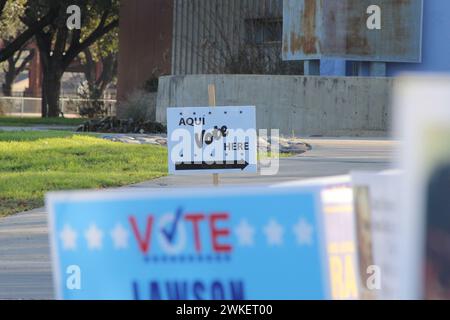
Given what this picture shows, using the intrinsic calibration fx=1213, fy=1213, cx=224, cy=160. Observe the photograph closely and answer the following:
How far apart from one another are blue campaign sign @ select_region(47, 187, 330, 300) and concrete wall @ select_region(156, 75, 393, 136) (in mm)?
25924

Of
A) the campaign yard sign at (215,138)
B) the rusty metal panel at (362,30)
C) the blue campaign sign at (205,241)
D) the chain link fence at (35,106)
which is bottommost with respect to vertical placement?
the chain link fence at (35,106)

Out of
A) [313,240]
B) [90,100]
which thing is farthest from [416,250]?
[90,100]

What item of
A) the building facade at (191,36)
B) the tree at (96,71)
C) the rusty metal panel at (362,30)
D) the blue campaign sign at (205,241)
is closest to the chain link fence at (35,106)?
the tree at (96,71)

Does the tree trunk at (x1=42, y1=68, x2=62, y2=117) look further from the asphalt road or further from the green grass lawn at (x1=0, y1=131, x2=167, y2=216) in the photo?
the asphalt road

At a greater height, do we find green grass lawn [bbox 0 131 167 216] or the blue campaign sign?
the blue campaign sign

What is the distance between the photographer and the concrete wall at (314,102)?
1153 inches

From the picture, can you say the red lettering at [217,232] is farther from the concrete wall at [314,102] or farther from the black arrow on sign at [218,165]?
the concrete wall at [314,102]

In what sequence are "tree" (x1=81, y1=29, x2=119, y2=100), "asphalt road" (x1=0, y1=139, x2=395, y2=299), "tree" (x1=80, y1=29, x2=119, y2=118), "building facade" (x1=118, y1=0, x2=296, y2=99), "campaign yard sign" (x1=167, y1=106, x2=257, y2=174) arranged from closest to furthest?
"asphalt road" (x1=0, y1=139, x2=395, y2=299)
"campaign yard sign" (x1=167, y1=106, x2=257, y2=174)
"building facade" (x1=118, y1=0, x2=296, y2=99)
"tree" (x1=80, y1=29, x2=119, y2=118)
"tree" (x1=81, y1=29, x2=119, y2=100)

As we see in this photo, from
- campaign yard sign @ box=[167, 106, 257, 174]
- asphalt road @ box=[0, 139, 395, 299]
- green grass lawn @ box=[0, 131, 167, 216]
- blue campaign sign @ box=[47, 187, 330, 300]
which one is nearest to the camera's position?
blue campaign sign @ box=[47, 187, 330, 300]

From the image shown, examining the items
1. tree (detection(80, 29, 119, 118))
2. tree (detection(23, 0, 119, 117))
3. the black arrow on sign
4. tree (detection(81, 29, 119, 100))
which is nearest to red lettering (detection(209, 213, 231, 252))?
the black arrow on sign

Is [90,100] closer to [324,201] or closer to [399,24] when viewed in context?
[399,24]

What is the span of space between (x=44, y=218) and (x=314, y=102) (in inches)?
680

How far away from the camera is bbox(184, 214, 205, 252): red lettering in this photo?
3.27 metres

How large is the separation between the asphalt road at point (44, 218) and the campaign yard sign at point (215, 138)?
168 cm
